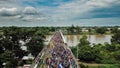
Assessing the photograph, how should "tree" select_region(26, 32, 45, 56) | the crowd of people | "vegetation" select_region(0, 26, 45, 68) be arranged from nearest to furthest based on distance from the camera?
the crowd of people → "vegetation" select_region(0, 26, 45, 68) → "tree" select_region(26, 32, 45, 56)

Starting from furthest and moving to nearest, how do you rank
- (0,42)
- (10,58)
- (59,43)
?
(0,42) → (10,58) → (59,43)

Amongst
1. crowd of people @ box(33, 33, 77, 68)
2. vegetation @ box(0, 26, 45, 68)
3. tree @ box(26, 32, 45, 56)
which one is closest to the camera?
crowd of people @ box(33, 33, 77, 68)

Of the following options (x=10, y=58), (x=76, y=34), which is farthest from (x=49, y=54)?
(x=76, y=34)

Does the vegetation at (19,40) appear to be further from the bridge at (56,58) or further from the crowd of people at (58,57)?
the bridge at (56,58)

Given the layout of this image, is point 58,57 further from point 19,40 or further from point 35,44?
point 19,40

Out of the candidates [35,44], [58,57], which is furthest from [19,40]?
[58,57]

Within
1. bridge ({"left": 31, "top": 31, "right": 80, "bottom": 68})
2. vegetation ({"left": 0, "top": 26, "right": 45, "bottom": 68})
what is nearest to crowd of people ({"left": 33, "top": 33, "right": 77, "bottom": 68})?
bridge ({"left": 31, "top": 31, "right": 80, "bottom": 68})

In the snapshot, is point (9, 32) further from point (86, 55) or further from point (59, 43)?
point (59, 43)

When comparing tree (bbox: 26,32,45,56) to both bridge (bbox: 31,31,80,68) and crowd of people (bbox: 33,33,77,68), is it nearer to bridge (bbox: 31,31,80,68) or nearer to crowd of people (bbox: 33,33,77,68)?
crowd of people (bbox: 33,33,77,68)

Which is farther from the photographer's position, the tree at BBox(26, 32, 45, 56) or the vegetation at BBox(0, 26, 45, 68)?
the tree at BBox(26, 32, 45, 56)
